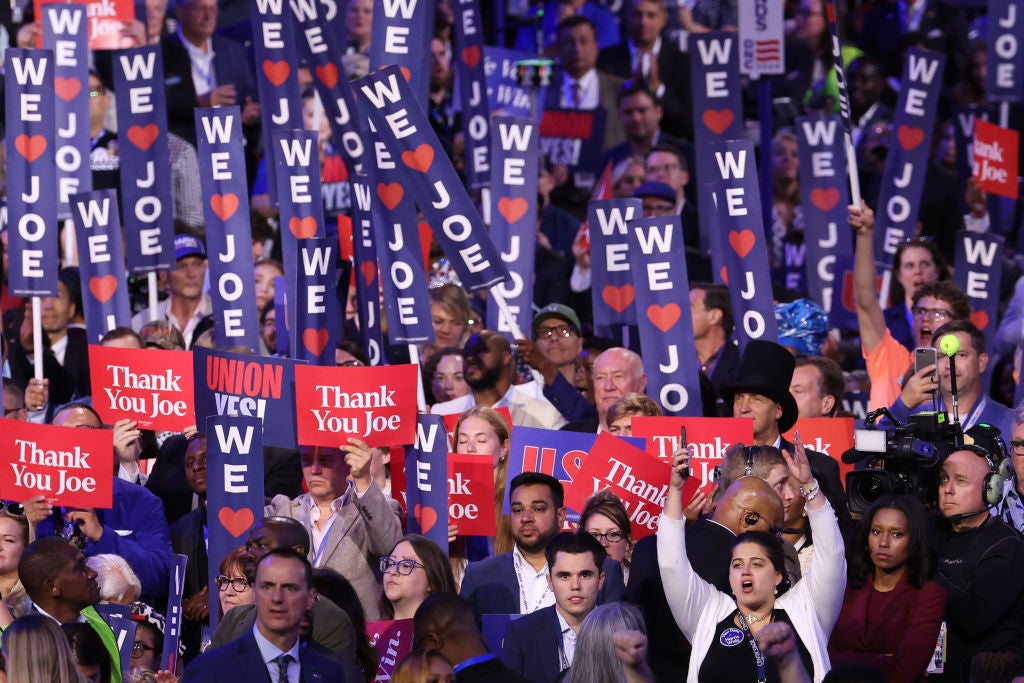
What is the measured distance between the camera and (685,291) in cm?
1023

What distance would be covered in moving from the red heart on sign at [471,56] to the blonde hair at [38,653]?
596cm

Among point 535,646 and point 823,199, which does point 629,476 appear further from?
point 823,199

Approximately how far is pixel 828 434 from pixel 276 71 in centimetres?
404

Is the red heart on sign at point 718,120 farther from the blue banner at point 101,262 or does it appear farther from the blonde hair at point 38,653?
the blonde hair at point 38,653

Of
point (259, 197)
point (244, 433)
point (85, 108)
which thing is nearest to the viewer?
point (244, 433)

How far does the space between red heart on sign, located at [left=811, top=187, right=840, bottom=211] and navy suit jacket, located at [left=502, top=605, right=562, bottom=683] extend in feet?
16.2

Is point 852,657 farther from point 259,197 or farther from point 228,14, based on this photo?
point 228,14

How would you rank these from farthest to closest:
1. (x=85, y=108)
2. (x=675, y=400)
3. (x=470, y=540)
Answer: (x=85, y=108), (x=675, y=400), (x=470, y=540)

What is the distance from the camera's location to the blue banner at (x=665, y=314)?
33.2 feet

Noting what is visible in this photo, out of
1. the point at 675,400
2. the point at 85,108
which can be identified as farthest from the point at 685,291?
the point at 85,108

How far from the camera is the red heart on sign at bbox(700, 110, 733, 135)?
1215 centimetres

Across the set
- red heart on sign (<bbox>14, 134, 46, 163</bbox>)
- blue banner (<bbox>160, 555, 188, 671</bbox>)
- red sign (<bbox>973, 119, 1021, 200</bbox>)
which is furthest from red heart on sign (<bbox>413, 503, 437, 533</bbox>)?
red sign (<bbox>973, 119, 1021, 200</bbox>)

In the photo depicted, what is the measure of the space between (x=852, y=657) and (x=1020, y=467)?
1406 millimetres

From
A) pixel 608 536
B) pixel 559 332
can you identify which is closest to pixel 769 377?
pixel 608 536
